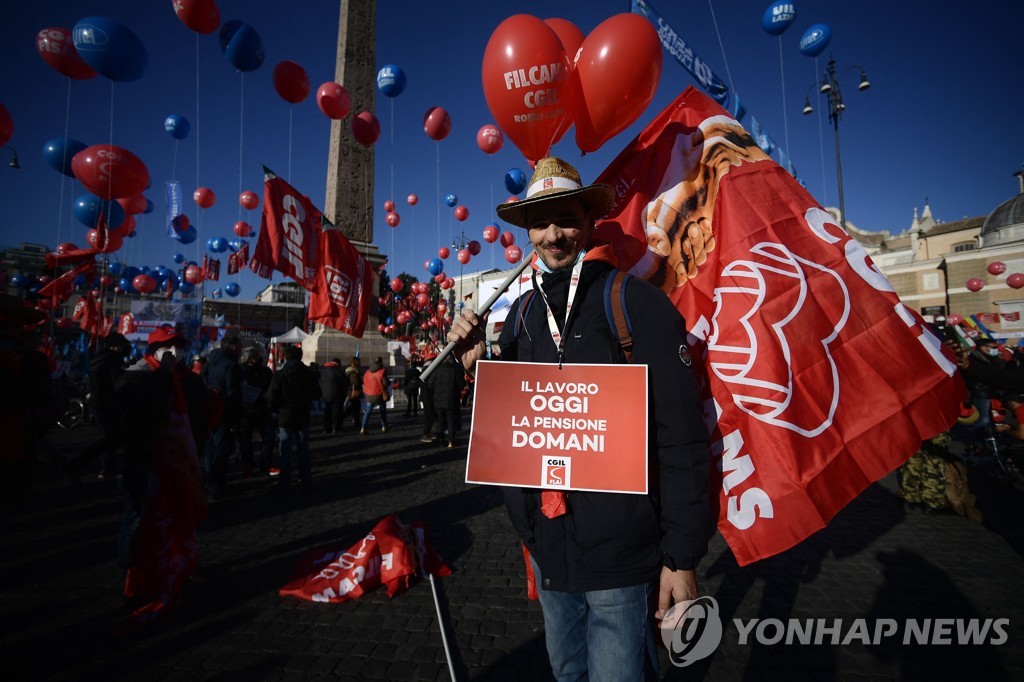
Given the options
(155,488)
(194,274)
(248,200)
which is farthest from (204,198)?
(155,488)

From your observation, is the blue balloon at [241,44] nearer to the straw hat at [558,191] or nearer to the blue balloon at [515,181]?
the blue balloon at [515,181]

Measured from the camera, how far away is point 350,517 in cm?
546

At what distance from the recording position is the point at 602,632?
5.08 feet

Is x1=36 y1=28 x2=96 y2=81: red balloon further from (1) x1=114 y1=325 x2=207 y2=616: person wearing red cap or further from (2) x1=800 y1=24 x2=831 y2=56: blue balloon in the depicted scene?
(2) x1=800 y1=24 x2=831 y2=56: blue balloon

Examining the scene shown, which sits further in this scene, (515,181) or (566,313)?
(515,181)

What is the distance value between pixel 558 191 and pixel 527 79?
78.2 inches

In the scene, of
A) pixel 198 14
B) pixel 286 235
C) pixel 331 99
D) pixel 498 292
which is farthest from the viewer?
pixel 331 99

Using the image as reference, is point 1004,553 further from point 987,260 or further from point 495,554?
point 987,260

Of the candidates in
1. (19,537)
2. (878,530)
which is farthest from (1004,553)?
(19,537)

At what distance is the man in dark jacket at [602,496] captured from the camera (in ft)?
4.64

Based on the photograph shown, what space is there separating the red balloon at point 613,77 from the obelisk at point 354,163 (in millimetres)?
13578

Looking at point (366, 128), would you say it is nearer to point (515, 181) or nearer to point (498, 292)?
point (515, 181)

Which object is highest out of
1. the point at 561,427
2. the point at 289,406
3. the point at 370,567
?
the point at 561,427

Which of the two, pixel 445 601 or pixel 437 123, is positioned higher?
pixel 437 123
